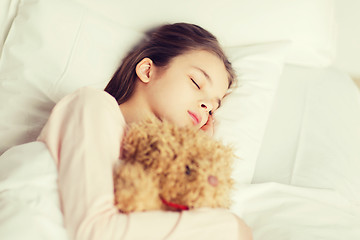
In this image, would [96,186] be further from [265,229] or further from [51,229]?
[265,229]

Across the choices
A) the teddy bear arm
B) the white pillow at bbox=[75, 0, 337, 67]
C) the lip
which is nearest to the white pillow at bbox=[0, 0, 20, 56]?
the white pillow at bbox=[75, 0, 337, 67]

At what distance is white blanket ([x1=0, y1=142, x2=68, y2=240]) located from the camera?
65 cm

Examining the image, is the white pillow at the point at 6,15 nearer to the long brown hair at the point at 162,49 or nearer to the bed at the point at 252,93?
the bed at the point at 252,93

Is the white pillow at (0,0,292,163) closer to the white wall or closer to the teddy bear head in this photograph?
the teddy bear head

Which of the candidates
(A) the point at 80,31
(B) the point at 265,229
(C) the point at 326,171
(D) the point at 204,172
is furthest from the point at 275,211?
(A) the point at 80,31

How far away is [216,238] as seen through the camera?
2.26 feet

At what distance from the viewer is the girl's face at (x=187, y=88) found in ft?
3.18

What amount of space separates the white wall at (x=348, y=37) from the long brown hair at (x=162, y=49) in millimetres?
837

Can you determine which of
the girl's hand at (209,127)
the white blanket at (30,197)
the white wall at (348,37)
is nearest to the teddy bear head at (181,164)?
the white blanket at (30,197)

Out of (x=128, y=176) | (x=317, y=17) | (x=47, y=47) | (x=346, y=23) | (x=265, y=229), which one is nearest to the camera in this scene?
(x=128, y=176)

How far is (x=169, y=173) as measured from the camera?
63 centimetres

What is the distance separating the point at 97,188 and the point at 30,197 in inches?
6.2

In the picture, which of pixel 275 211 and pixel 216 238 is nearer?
pixel 216 238

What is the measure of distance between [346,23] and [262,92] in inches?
30.5
